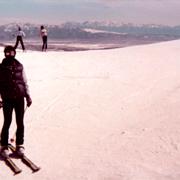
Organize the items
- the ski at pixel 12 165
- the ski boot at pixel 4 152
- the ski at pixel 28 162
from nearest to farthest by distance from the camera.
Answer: the ski at pixel 12 165 < the ski at pixel 28 162 < the ski boot at pixel 4 152

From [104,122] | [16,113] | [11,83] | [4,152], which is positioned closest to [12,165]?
[4,152]

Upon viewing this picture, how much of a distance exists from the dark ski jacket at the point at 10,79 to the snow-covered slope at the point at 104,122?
131cm

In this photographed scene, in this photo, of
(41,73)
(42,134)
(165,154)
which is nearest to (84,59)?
(41,73)

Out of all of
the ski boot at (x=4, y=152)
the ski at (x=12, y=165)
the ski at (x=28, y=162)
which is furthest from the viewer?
the ski boot at (x=4, y=152)

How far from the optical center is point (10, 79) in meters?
6.90

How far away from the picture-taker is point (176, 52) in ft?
64.5

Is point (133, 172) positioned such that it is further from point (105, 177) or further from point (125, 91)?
point (125, 91)

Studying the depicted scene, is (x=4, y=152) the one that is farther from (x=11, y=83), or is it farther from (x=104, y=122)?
(x=104, y=122)

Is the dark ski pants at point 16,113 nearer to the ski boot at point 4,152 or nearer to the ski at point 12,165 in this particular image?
the ski boot at point 4,152

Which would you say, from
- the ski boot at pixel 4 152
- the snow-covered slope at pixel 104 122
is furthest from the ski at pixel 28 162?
the ski boot at pixel 4 152

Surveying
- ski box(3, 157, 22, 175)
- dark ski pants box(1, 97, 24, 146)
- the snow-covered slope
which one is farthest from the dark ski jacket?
the snow-covered slope

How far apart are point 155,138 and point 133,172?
5.50 ft

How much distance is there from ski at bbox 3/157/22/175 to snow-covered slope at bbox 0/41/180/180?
3.7 inches

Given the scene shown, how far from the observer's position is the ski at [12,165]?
22.4 feet
